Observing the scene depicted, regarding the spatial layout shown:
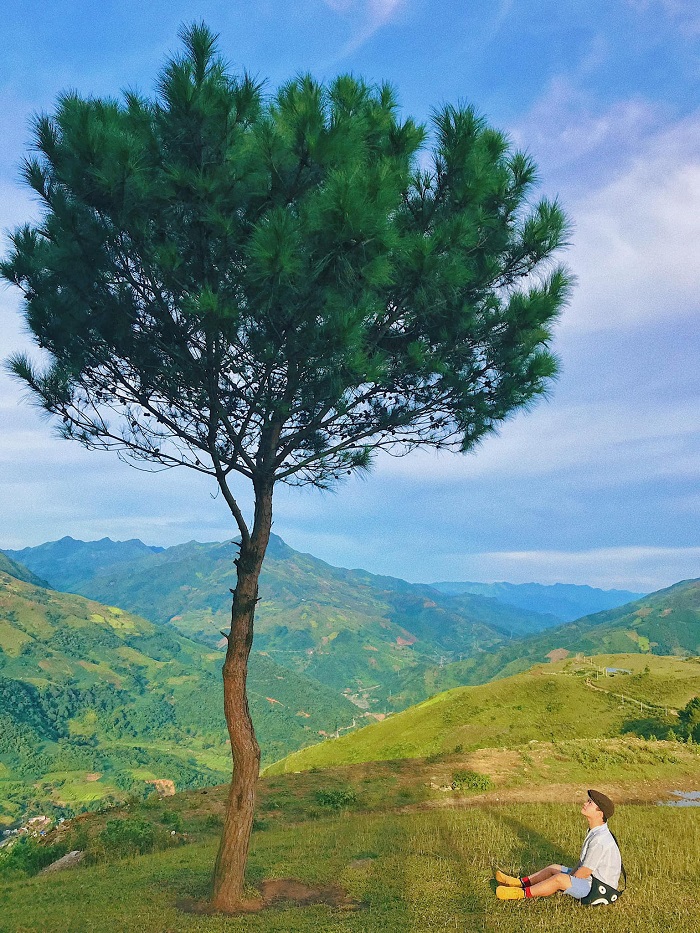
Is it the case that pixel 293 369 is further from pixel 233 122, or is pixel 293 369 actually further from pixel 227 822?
pixel 227 822

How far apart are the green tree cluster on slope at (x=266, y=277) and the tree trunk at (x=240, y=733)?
39 millimetres

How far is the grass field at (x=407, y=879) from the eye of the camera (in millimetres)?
9602

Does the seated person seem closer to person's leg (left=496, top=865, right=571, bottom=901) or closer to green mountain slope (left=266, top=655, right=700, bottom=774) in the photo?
person's leg (left=496, top=865, right=571, bottom=901)

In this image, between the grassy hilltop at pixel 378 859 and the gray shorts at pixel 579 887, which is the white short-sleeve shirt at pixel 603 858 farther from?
the grassy hilltop at pixel 378 859

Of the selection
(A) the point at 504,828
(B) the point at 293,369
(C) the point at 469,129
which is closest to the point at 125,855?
(A) the point at 504,828

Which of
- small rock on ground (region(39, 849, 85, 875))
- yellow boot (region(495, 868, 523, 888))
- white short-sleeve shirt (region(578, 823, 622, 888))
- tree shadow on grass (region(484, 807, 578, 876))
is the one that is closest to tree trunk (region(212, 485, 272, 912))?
yellow boot (region(495, 868, 523, 888))

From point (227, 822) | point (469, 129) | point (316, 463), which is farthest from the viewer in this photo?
point (316, 463)

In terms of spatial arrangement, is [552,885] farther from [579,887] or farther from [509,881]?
[509,881]

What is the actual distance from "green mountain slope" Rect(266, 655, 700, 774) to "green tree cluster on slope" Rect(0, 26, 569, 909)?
30.6m

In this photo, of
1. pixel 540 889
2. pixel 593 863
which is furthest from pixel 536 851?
pixel 593 863

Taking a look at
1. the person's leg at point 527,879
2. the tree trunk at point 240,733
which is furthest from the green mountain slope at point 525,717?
the tree trunk at point 240,733

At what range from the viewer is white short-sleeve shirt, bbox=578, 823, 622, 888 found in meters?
9.47

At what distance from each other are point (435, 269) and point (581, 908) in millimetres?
11002

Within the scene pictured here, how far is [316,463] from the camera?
14.5 m
